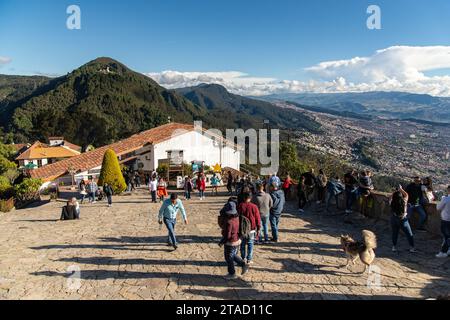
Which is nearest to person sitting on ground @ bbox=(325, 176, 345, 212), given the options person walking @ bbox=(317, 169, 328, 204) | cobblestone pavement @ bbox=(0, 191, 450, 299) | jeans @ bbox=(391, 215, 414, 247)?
person walking @ bbox=(317, 169, 328, 204)

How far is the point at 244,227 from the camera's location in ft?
21.4

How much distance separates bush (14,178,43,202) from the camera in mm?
19094

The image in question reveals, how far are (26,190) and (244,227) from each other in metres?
16.7

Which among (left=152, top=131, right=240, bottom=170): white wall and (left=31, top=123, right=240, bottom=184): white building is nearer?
(left=31, top=123, right=240, bottom=184): white building

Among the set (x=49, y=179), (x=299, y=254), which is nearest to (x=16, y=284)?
(x=299, y=254)

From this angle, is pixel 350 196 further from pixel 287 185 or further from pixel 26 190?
pixel 26 190

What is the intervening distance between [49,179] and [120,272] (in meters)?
22.3

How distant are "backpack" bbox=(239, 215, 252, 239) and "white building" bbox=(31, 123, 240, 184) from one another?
865 inches

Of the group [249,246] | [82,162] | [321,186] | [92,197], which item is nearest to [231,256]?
[249,246]

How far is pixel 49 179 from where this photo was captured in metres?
26.3

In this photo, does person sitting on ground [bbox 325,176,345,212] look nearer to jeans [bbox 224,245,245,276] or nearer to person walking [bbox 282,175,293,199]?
person walking [bbox 282,175,293,199]

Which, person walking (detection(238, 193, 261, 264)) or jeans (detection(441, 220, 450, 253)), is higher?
person walking (detection(238, 193, 261, 264))
